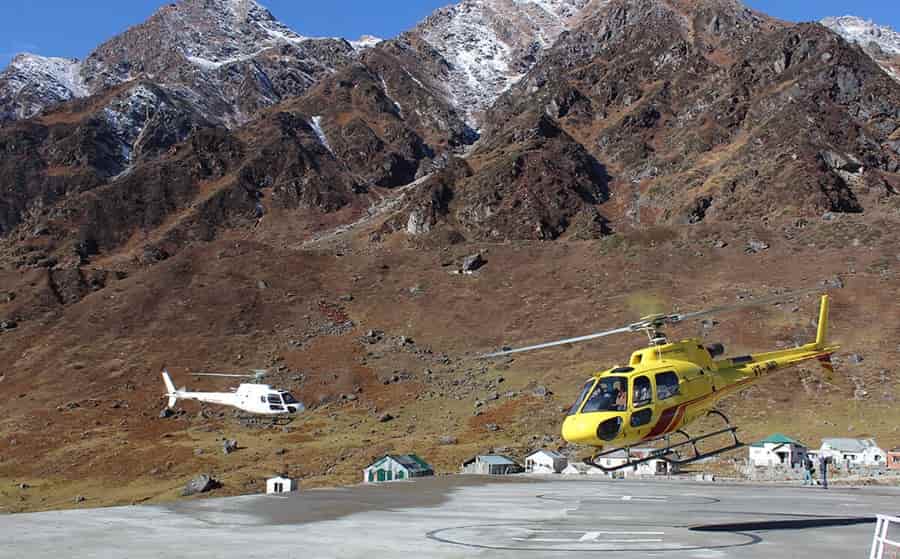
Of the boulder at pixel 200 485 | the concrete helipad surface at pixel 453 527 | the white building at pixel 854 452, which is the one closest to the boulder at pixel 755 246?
the white building at pixel 854 452

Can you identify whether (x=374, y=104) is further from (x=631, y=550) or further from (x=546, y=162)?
(x=631, y=550)

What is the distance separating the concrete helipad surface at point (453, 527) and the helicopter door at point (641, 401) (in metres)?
2.32

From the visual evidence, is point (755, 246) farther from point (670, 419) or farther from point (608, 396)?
point (608, 396)

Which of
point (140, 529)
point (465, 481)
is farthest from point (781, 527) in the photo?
point (465, 481)

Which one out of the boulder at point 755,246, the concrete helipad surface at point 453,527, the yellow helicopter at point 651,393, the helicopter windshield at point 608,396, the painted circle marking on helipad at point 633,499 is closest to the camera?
the concrete helipad surface at point 453,527

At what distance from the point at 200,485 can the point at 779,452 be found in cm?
3774

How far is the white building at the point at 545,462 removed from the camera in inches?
1982

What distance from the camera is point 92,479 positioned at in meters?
56.1

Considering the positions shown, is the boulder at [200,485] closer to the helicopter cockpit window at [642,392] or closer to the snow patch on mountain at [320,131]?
the helicopter cockpit window at [642,392]

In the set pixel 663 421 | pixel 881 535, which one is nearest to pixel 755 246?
pixel 663 421

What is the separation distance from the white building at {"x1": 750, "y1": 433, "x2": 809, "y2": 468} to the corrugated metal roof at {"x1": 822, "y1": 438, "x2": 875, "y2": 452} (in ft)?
5.87

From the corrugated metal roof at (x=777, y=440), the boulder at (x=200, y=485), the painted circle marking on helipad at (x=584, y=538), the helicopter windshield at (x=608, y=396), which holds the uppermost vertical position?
the helicopter windshield at (x=608, y=396)

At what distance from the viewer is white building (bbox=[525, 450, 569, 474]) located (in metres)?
50.3

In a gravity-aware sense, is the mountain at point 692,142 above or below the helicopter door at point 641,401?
above
